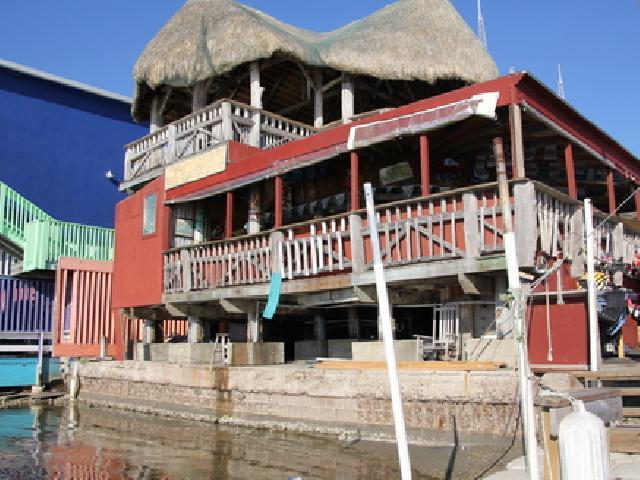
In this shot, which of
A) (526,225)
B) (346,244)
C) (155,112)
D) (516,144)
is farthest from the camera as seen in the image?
(155,112)

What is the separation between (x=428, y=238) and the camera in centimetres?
1027

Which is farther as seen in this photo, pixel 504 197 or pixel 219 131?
pixel 219 131

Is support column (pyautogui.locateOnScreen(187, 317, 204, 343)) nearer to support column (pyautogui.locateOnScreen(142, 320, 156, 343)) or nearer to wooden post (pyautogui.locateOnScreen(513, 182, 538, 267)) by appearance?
support column (pyautogui.locateOnScreen(142, 320, 156, 343))

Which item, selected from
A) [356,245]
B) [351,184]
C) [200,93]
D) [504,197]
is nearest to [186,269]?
[351,184]

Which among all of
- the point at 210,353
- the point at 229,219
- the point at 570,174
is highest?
the point at 570,174

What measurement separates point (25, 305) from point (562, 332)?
17.2 meters

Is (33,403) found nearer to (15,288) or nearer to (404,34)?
(15,288)

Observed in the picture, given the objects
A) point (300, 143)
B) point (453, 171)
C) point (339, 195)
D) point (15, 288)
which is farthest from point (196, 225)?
point (15, 288)

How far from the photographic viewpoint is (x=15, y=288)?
68.1ft

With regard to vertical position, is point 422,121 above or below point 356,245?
above

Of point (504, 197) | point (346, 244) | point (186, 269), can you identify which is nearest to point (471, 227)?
point (346, 244)

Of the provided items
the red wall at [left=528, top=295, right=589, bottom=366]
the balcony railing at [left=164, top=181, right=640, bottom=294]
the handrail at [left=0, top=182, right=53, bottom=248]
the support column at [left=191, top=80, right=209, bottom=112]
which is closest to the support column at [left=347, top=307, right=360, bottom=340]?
the balcony railing at [left=164, top=181, right=640, bottom=294]

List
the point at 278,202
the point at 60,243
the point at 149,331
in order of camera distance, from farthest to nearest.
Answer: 1. the point at 60,243
2. the point at 149,331
3. the point at 278,202

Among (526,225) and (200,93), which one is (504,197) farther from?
(200,93)
